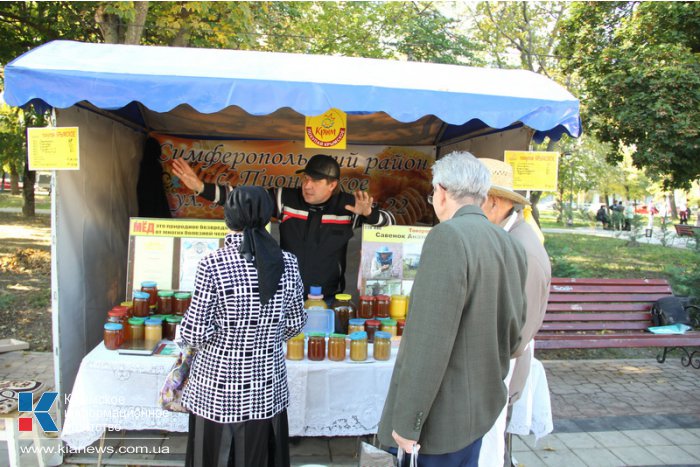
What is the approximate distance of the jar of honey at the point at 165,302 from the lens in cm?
319

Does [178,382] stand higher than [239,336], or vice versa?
[239,336]

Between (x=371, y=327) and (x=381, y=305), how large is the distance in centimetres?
23

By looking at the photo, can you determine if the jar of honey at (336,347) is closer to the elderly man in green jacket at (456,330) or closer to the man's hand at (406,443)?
the elderly man in green jacket at (456,330)

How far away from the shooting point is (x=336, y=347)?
2.94 m

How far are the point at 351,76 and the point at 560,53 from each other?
9014mm

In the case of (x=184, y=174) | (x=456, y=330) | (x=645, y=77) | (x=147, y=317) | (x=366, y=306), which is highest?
(x=645, y=77)

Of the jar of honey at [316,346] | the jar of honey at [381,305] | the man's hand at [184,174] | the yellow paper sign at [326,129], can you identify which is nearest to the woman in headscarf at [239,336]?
the jar of honey at [316,346]

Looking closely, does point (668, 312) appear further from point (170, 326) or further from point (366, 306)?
point (170, 326)

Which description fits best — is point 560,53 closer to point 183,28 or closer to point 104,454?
point 183,28

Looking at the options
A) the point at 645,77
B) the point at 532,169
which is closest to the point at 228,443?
the point at 532,169

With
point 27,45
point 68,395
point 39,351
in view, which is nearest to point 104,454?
point 68,395

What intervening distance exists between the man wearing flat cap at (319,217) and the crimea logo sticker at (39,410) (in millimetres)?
1634

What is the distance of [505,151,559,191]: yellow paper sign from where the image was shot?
3301 mm

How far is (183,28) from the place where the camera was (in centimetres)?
903
